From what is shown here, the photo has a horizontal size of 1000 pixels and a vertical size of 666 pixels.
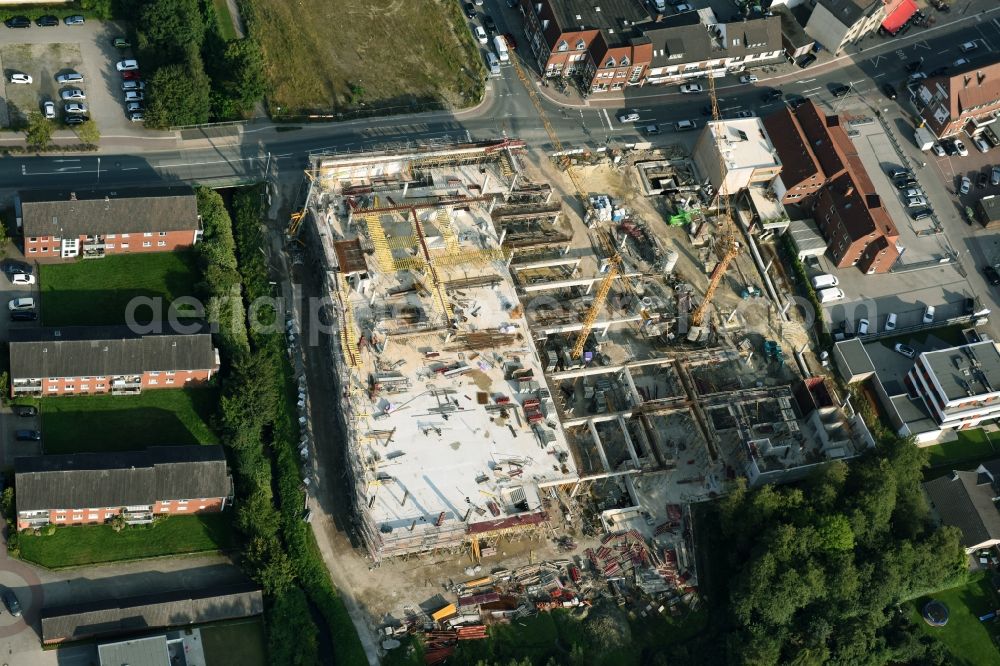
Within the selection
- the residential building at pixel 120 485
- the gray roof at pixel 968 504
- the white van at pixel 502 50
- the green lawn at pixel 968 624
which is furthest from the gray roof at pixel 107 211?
the green lawn at pixel 968 624

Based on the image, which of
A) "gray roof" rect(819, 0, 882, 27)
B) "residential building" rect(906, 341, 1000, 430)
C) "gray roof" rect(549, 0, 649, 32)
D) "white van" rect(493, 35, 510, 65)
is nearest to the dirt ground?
"white van" rect(493, 35, 510, 65)

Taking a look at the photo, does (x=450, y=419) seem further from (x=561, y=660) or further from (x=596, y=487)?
(x=561, y=660)

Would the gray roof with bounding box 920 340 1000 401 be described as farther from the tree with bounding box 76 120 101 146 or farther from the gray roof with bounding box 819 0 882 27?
the tree with bounding box 76 120 101 146

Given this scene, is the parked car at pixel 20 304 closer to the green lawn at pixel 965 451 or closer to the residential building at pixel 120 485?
the residential building at pixel 120 485

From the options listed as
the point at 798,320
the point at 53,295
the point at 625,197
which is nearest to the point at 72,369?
the point at 53,295

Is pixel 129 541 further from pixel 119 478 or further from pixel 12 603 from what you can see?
pixel 12 603

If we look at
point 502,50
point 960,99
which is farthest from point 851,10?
point 502,50
